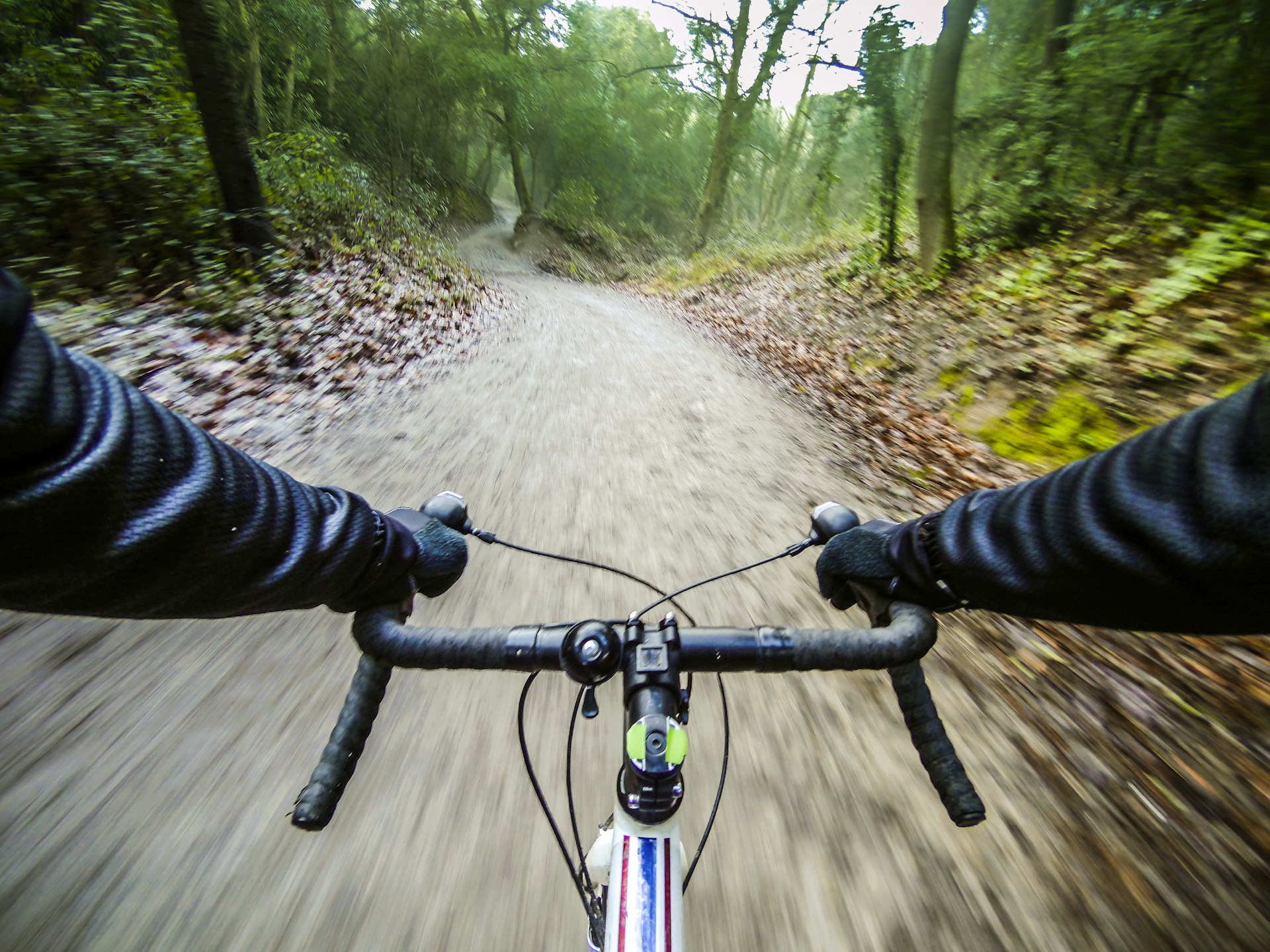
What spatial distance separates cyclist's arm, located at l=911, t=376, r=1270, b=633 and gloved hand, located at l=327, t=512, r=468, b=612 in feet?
4.27

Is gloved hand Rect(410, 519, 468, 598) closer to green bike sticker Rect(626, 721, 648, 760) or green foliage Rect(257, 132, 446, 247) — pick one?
green bike sticker Rect(626, 721, 648, 760)

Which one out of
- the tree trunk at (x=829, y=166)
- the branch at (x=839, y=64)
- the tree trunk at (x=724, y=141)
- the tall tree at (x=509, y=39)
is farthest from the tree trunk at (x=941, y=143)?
the tall tree at (x=509, y=39)

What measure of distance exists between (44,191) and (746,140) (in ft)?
71.1

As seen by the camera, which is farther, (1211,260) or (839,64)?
(839,64)

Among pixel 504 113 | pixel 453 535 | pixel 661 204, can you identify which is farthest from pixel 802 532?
pixel 661 204

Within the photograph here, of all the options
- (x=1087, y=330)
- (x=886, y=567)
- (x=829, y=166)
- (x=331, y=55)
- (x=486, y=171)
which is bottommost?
(x=1087, y=330)

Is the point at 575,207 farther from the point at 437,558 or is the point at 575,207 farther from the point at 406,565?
the point at 406,565

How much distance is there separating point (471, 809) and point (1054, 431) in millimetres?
5072

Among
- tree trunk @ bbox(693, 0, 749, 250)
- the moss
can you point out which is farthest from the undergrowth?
tree trunk @ bbox(693, 0, 749, 250)

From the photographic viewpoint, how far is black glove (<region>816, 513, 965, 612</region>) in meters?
1.30

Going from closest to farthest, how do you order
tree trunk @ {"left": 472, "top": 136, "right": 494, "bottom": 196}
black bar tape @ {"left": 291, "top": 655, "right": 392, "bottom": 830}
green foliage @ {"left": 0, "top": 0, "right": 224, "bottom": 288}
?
black bar tape @ {"left": 291, "top": 655, "right": 392, "bottom": 830}
green foliage @ {"left": 0, "top": 0, "right": 224, "bottom": 288}
tree trunk @ {"left": 472, "top": 136, "right": 494, "bottom": 196}

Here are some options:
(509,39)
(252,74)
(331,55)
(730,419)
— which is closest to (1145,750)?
(730,419)

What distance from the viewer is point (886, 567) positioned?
140cm

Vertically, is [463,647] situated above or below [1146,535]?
below
